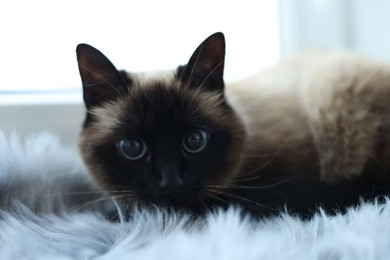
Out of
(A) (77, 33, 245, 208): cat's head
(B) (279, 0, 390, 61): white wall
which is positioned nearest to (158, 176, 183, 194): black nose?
(A) (77, 33, 245, 208): cat's head

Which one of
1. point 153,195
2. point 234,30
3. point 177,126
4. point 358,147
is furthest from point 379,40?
point 153,195

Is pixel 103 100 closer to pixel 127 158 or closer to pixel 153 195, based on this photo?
pixel 127 158

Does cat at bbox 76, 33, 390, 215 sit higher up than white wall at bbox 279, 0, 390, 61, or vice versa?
white wall at bbox 279, 0, 390, 61

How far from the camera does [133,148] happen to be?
1.00 metres

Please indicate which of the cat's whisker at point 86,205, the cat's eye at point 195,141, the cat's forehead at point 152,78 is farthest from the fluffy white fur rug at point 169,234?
the cat's forehead at point 152,78

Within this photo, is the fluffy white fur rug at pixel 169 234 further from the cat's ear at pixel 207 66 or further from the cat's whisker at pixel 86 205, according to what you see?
the cat's ear at pixel 207 66

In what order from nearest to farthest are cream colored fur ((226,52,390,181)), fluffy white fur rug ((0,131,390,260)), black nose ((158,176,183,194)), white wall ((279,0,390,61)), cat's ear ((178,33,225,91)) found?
Result: fluffy white fur rug ((0,131,390,260)) → black nose ((158,176,183,194)) → cat's ear ((178,33,225,91)) → cream colored fur ((226,52,390,181)) → white wall ((279,0,390,61))

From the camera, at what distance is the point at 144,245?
74 cm

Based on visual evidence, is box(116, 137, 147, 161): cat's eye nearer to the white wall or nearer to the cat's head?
the cat's head

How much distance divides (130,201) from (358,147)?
564 millimetres

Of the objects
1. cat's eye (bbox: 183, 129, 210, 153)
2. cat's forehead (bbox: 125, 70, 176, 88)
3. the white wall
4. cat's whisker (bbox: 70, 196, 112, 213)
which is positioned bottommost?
cat's whisker (bbox: 70, 196, 112, 213)

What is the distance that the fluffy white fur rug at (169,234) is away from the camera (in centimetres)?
69

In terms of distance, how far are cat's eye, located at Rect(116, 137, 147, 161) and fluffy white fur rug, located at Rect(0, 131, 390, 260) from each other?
136 mm

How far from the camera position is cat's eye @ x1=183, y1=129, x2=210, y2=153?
1.01 metres
